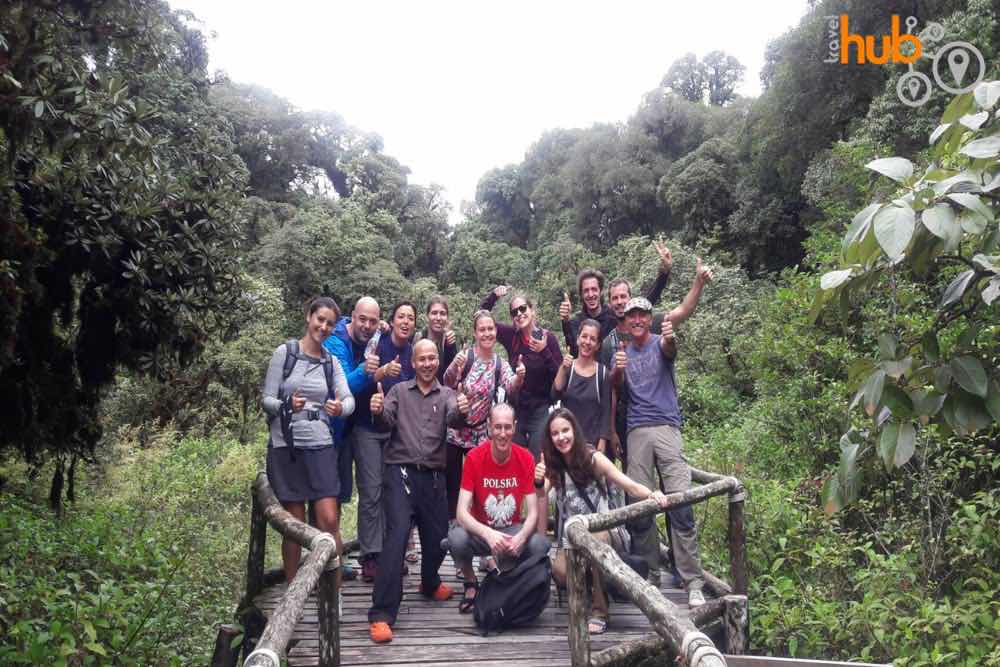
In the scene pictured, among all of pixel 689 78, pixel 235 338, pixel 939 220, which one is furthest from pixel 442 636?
pixel 689 78

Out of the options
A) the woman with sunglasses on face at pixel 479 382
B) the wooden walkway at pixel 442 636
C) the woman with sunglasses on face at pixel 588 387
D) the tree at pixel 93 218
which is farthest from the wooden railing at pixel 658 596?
the tree at pixel 93 218

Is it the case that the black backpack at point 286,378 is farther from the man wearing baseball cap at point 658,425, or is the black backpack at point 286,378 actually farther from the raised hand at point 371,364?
the man wearing baseball cap at point 658,425

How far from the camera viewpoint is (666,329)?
4.78 meters

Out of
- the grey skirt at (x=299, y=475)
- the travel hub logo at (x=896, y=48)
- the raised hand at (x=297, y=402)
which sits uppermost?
the travel hub logo at (x=896, y=48)

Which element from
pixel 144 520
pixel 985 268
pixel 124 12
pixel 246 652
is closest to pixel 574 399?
pixel 246 652

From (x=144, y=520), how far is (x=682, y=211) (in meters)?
20.4

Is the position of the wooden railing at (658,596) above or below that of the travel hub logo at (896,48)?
below

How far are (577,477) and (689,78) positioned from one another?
32821mm

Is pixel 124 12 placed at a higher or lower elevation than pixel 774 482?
higher

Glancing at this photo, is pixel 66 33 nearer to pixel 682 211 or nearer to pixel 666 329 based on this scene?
pixel 666 329

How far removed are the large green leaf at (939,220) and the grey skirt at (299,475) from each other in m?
3.51

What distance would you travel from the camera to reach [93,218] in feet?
18.5

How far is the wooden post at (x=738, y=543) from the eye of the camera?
482cm

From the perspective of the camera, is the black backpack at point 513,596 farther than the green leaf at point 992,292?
Yes
